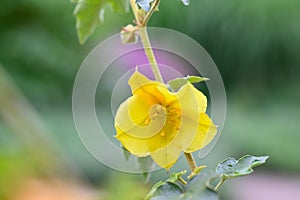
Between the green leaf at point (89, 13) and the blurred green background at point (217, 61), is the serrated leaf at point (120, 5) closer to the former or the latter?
the green leaf at point (89, 13)

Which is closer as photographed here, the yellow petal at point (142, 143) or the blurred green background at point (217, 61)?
the yellow petal at point (142, 143)

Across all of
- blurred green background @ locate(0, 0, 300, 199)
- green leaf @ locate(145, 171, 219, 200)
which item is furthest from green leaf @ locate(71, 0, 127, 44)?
blurred green background @ locate(0, 0, 300, 199)

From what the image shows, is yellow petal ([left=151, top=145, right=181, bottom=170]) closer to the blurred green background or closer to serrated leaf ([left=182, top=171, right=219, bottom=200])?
serrated leaf ([left=182, top=171, right=219, bottom=200])

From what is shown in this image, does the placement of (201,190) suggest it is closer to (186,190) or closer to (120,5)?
(186,190)

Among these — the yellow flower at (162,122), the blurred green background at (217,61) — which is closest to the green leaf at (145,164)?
the yellow flower at (162,122)

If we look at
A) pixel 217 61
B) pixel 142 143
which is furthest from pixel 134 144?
pixel 217 61

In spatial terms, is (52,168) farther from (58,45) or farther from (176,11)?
(176,11)
